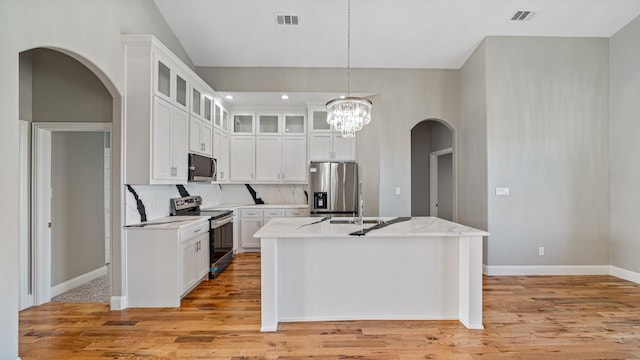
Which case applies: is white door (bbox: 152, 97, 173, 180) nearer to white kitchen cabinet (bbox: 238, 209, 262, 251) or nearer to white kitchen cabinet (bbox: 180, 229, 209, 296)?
white kitchen cabinet (bbox: 180, 229, 209, 296)

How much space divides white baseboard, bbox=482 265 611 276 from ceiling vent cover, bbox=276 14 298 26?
14.0ft

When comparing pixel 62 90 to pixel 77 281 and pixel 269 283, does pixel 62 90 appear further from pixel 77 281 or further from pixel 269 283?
pixel 269 283

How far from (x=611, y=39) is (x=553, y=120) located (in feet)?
4.60

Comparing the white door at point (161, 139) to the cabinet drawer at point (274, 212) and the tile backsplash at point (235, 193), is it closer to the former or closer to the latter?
the tile backsplash at point (235, 193)

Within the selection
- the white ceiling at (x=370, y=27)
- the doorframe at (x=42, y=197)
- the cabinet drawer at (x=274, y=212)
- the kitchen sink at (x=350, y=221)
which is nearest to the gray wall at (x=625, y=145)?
the white ceiling at (x=370, y=27)

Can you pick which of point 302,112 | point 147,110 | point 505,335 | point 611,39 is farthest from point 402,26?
point 505,335

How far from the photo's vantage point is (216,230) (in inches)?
160

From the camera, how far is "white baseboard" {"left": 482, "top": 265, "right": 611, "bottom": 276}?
4137 mm

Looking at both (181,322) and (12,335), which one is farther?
(181,322)

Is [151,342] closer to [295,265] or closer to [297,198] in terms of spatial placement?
[295,265]

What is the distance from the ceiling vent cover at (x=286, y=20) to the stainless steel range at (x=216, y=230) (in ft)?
9.02

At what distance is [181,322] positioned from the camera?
2.77 m

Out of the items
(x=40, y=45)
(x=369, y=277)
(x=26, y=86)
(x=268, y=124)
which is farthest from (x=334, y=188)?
(x=26, y=86)

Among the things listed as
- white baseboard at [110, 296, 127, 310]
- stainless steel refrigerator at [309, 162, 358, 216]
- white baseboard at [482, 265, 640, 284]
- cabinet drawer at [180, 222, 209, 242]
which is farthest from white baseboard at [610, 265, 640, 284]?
white baseboard at [110, 296, 127, 310]
